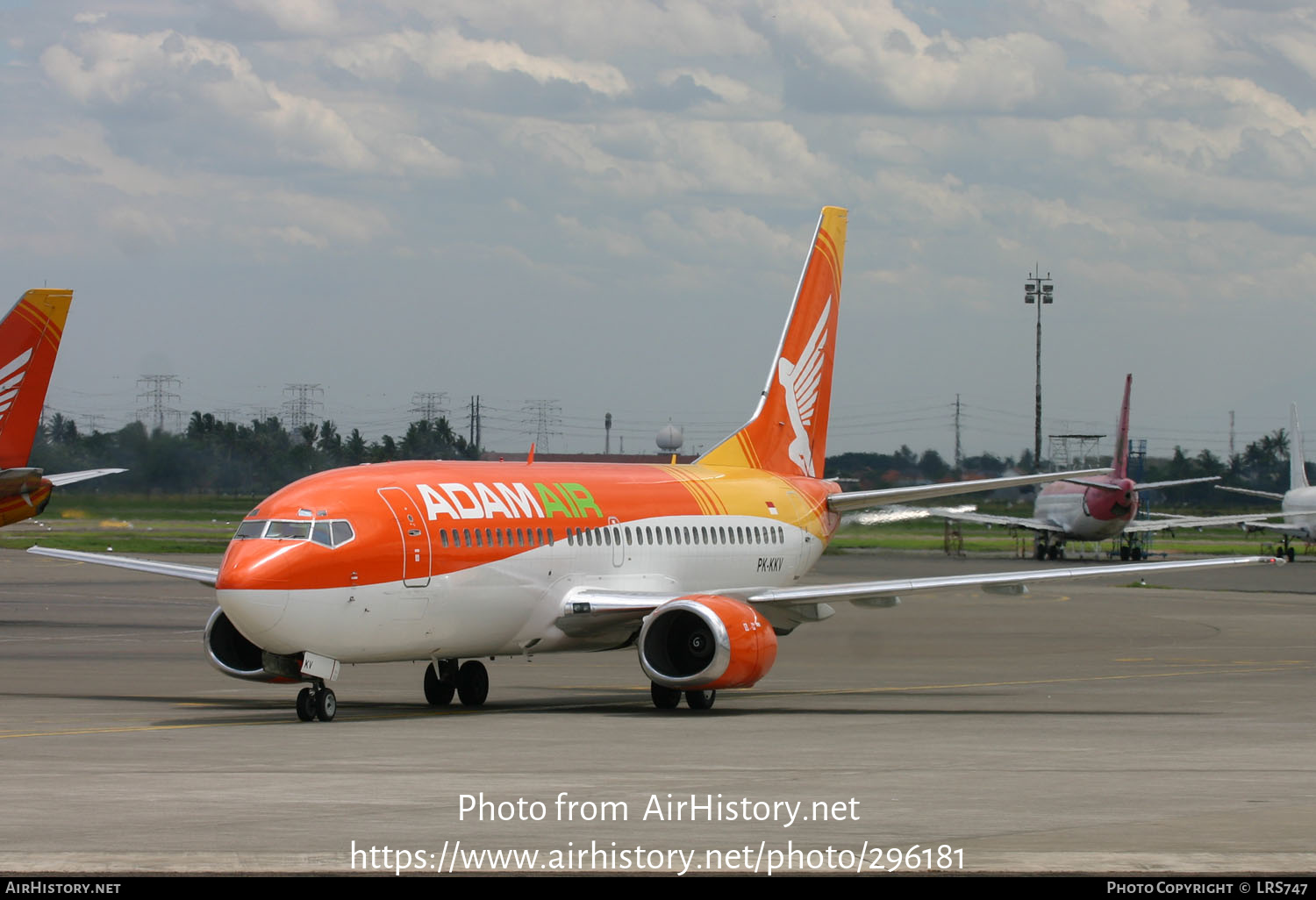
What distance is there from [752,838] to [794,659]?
25.0 meters

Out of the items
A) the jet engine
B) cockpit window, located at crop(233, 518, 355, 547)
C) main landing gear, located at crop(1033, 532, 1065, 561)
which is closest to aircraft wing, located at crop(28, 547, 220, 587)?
the jet engine

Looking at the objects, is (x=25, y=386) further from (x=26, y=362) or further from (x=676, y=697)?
(x=676, y=697)

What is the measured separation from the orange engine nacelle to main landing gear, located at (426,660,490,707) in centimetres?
309

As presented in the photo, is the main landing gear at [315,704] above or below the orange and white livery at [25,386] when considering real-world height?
below

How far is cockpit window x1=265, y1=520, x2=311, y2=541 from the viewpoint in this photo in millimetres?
23969

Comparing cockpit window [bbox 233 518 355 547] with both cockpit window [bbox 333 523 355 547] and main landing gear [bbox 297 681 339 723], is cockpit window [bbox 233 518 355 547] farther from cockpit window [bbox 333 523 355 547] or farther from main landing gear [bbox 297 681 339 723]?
main landing gear [bbox 297 681 339 723]

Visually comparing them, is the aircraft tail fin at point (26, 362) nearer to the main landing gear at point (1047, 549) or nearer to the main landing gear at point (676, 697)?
the main landing gear at point (676, 697)

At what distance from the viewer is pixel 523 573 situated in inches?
1075

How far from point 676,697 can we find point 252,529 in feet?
24.1

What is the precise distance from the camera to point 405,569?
25.0 metres

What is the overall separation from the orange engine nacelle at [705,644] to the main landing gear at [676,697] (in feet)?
1.35

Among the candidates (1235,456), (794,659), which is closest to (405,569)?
(794,659)

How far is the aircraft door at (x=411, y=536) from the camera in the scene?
25.0 m

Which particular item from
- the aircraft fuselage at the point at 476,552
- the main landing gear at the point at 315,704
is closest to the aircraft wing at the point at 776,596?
the aircraft fuselage at the point at 476,552
